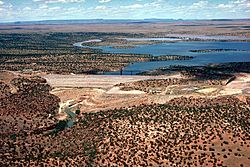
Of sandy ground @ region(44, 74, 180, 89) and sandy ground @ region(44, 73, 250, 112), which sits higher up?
sandy ground @ region(44, 73, 250, 112)

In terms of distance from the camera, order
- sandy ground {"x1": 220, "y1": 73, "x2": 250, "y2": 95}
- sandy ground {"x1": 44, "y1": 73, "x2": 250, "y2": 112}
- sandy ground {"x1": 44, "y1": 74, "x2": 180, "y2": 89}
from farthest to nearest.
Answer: sandy ground {"x1": 44, "y1": 74, "x2": 180, "y2": 89} < sandy ground {"x1": 220, "y1": 73, "x2": 250, "y2": 95} < sandy ground {"x1": 44, "y1": 73, "x2": 250, "y2": 112}

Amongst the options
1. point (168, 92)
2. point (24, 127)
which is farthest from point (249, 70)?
point (24, 127)

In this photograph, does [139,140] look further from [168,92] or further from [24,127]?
[168,92]

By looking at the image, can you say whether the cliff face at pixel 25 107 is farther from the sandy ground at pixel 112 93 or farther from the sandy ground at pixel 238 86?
the sandy ground at pixel 238 86

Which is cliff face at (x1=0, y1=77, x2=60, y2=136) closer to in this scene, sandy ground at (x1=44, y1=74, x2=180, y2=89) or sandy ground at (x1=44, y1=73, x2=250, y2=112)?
sandy ground at (x1=44, y1=73, x2=250, y2=112)

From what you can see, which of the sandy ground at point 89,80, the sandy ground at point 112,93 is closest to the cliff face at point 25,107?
the sandy ground at point 112,93

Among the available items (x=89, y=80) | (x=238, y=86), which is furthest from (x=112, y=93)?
(x=238, y=86)

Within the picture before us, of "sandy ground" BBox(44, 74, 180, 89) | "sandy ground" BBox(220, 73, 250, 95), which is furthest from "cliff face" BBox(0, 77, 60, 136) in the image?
"sandy ground" BBox(220, 73, 250, 95)
